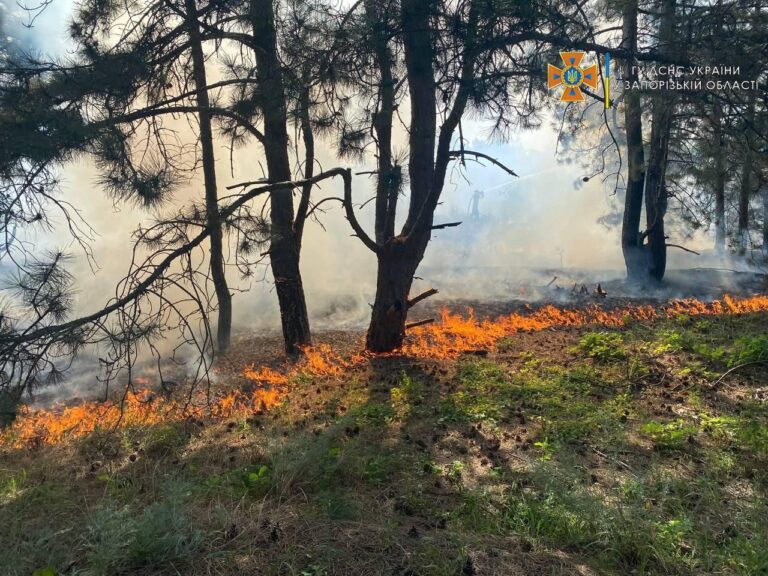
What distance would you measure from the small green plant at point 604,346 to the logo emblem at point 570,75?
9.15ft

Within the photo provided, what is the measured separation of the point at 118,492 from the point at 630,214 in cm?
1252

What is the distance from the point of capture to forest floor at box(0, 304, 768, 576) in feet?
8.04

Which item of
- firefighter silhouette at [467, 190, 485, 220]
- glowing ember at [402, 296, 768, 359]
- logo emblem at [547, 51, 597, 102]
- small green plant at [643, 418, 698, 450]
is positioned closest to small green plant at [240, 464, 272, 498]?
small green plant at [643, 418, 698, 450]

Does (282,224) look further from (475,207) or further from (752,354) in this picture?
(475,207)

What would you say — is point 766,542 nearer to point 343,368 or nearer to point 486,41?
point 486,41

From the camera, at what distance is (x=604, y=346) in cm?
596

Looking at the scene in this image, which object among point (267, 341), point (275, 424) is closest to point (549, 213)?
point (267, 341)

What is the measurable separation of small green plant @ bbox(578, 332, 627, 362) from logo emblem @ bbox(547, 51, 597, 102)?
9.15ft

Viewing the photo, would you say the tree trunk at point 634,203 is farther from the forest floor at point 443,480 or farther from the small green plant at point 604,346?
the forest floor at point 443,480

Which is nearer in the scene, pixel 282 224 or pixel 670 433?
pixel 670 433

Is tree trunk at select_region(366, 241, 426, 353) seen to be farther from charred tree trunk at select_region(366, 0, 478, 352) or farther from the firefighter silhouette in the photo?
the firefighter silhouette

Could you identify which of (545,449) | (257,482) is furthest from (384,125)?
(257,482)

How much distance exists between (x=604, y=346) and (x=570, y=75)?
3.08 m

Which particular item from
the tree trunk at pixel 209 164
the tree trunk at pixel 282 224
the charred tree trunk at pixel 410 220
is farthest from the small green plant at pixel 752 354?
the tree trunk at pixel 209 164
